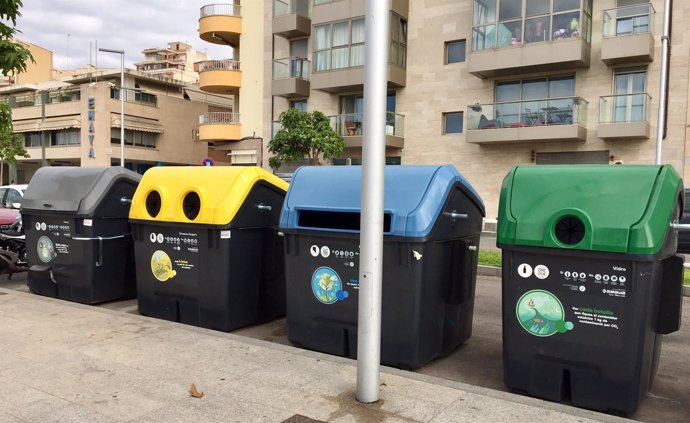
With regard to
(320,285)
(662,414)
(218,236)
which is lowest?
(662,414)

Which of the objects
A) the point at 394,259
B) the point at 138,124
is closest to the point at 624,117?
the point at 394,259

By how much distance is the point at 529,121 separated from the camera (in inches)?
804

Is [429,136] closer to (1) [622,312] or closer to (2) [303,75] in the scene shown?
(2) [303,75]

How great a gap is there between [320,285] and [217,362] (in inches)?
38.3

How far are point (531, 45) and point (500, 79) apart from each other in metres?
2.02

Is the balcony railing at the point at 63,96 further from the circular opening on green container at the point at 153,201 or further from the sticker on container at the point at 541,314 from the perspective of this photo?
the sticker on container at the point at 541,314

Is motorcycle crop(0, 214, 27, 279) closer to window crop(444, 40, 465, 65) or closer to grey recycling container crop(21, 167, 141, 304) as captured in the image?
grey recycling container crop(21, 167, 141, 304)

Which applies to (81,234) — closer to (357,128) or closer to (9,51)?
(9,51)

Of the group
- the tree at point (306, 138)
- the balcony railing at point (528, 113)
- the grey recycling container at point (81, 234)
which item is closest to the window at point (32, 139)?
the tree at point (306, 138)

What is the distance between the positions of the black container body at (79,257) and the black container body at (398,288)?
107 inches

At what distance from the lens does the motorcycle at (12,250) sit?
7887mm

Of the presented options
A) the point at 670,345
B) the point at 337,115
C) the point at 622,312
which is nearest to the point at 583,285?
the point at 622,312

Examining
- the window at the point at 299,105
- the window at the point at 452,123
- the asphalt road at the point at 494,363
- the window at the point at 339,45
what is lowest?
the asphalt road at the point at 494,363

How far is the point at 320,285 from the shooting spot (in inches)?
183
